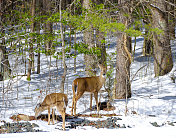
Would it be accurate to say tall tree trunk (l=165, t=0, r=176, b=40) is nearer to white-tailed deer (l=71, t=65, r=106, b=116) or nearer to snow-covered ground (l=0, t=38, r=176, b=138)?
snow-covered ground (l=0, t=38, r=176, b=138)

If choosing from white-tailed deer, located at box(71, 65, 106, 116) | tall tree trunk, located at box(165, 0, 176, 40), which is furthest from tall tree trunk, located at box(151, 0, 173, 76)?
white-tailed deer, located at box(71, 65, 106, 116)

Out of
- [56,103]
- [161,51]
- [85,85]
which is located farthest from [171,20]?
[56,103]

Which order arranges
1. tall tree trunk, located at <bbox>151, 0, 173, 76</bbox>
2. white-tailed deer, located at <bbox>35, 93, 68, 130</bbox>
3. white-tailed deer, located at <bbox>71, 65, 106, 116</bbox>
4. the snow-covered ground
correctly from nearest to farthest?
the snow-covered ground, white-tailed deer, located at <bbox>35, 93, 68, 130</bbox>, white-tailed deer, located at <bbox>71, 65, 106, 116</bbox>, tall tree trunk, located at <bbox>151, 0, 173, 76</bbox>

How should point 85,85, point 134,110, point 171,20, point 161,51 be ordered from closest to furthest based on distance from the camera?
1. point 85,85
2. point 134,110
3. point 161,51
4. point 171,20

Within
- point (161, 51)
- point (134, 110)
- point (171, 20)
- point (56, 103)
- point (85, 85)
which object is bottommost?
point (134, 110)

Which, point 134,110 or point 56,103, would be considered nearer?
point 56,103

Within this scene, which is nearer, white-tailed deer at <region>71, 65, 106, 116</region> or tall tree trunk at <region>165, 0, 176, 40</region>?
white-tailed deer at <region>71, 65, 106, 116</region>

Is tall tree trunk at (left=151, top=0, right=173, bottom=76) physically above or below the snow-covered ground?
above

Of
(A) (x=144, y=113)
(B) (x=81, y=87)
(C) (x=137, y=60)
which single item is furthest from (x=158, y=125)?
(C) (x=137, y=60)

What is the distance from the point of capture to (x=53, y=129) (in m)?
5.94

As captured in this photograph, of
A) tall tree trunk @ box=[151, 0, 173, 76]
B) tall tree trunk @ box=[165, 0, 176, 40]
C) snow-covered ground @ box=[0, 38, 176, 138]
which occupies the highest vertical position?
tall tree trunk @ box=[165, 0, 176, 40]

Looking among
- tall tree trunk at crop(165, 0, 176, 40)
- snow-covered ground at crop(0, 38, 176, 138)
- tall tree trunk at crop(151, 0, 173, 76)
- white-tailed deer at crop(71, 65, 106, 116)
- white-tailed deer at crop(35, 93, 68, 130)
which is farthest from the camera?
tall tree trunk at crop(151, 0, 173, 76)

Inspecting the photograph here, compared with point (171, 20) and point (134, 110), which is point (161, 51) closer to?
point (171, 20)

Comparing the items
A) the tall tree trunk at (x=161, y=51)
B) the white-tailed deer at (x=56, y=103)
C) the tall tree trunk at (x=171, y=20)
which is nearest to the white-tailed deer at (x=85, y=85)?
the white-tailed deer at (x=56, y=103)
